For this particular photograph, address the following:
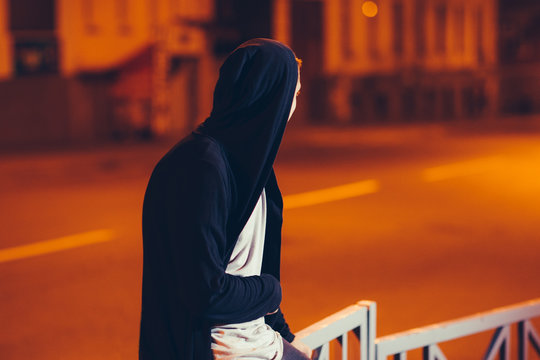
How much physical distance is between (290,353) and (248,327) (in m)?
0.24

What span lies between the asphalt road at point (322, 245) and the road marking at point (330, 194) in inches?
2.2

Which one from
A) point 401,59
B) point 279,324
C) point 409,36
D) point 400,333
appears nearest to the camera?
point 279,324

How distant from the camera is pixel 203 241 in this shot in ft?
6.22

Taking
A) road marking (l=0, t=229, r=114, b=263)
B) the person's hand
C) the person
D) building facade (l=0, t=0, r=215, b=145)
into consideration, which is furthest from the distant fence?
building facade (l=0, t=0, r=215, b=145)

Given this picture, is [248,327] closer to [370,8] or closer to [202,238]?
[202,238]

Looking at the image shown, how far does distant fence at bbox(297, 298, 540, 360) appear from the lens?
2.76m

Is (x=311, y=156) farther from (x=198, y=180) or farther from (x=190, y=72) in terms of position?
(x=198, y=180)

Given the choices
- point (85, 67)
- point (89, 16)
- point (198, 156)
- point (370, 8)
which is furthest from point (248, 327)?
point (370, 8)

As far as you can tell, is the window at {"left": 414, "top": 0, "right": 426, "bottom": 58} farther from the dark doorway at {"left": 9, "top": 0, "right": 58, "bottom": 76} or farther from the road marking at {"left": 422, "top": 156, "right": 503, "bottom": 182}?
the road marking at {"left": 422, "top": 156, "right": 503, "bottom": 182}

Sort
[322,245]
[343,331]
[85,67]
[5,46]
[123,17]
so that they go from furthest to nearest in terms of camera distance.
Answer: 1. [123,17]
2. [85,67]
3. [5,46]
4. [322,245]
5. [343,331]

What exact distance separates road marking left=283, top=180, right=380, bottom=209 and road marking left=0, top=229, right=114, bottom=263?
2.77 m

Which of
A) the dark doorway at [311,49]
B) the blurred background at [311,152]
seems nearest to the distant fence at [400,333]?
the blurred background at [311,152]

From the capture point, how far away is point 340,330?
2.80 m

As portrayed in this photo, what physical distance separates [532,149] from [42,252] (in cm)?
1414
